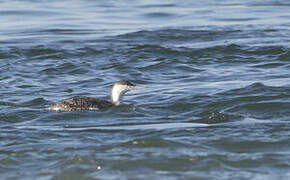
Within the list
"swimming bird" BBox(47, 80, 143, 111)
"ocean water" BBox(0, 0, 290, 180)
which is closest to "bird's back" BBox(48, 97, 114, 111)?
"swimming bird" BBox(47, 80, 143, 111)

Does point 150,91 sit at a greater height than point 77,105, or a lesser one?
lesser

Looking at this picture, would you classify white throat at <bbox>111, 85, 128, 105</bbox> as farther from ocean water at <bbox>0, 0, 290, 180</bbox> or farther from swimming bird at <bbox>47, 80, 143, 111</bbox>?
ocean water at <bbox>0, 0, 290, 180</bbox>

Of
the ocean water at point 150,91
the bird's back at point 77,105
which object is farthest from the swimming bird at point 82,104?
the ocean water at point 150,91

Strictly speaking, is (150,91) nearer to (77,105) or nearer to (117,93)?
(117,93)

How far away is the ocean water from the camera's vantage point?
34.1 feet

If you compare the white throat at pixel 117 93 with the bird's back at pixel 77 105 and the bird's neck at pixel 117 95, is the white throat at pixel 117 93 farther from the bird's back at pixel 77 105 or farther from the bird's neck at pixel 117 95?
the bird's back at pixel 77 105

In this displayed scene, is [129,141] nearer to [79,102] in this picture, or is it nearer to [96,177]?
[96,177]

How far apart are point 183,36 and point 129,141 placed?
10636 mm

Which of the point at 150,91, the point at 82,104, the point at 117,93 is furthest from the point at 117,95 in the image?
the point at 150,91

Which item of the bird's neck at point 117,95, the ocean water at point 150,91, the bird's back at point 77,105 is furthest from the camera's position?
the bird's neck at point 117,95

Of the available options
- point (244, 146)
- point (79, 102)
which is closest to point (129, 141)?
point (244, 146)

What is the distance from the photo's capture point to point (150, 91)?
1536 centimetres

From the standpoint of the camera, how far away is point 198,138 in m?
11.4

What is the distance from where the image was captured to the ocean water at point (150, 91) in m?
10.4
